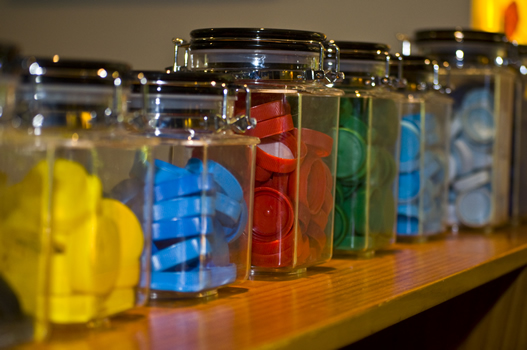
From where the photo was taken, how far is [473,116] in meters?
1.02

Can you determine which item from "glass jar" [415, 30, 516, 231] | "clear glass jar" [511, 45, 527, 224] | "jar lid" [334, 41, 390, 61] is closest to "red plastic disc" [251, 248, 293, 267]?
"jar lid" [334, 41, 390, 61]

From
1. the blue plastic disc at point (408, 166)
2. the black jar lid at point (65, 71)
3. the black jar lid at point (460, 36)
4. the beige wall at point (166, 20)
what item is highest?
the beige wall at point (166, 20)

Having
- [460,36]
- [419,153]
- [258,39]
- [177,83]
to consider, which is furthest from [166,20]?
[177,83]

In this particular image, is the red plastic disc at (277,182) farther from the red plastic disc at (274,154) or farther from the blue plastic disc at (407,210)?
the blue plastic disc at (407,210)

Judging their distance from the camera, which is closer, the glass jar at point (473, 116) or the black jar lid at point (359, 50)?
the black jar lid at point (359, 50)

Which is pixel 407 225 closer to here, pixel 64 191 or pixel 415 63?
pixel 415 63

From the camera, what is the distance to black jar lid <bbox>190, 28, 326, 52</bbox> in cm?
60

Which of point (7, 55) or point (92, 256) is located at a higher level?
point (7, 55)

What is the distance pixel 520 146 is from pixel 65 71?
0.89 metres

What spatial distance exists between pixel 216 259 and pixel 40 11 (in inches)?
60.4

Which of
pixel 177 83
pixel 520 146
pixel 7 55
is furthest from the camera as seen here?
pixel 520 146

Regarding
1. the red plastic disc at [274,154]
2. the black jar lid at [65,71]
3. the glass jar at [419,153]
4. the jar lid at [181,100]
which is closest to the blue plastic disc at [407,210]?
the glass jar at [419,153]

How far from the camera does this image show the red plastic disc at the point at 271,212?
62 centimetres

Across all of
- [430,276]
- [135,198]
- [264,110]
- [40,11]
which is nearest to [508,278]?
[430,276]
